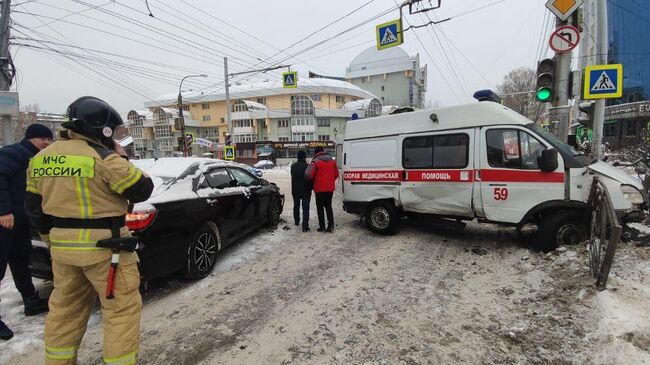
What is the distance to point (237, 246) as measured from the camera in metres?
6.18

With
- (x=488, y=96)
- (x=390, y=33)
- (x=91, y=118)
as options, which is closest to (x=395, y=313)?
(x=91, y=118)

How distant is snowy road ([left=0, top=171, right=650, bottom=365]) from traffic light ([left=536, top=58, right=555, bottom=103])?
11.1ft

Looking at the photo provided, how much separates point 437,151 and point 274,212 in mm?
3677

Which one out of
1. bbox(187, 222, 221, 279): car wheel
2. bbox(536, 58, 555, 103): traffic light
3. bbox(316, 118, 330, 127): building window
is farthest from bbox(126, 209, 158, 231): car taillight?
bbox(316, 118, 330, 127): building window

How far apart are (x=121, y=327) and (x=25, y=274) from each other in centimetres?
235

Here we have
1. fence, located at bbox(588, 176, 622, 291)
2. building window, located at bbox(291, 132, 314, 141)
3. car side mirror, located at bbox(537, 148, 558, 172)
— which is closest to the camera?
fence, located at bbox(588, 176, 622, 291)

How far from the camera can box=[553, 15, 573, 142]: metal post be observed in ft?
21.6

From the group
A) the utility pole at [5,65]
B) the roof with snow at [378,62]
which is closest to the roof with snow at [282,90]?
the roof with snow at [378,62]

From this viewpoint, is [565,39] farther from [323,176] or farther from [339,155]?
[339,155]

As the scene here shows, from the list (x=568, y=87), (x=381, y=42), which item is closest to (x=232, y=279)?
(x=568, y=87)

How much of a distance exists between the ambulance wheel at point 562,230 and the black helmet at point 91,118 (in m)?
5.54

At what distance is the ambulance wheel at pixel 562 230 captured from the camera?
16.2 ft

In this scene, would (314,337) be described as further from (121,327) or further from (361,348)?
(121,327)

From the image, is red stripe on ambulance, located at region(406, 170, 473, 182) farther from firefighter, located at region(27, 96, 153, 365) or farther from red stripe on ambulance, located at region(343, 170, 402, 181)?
firefighter, located at region(27, 96, 153, 365)
